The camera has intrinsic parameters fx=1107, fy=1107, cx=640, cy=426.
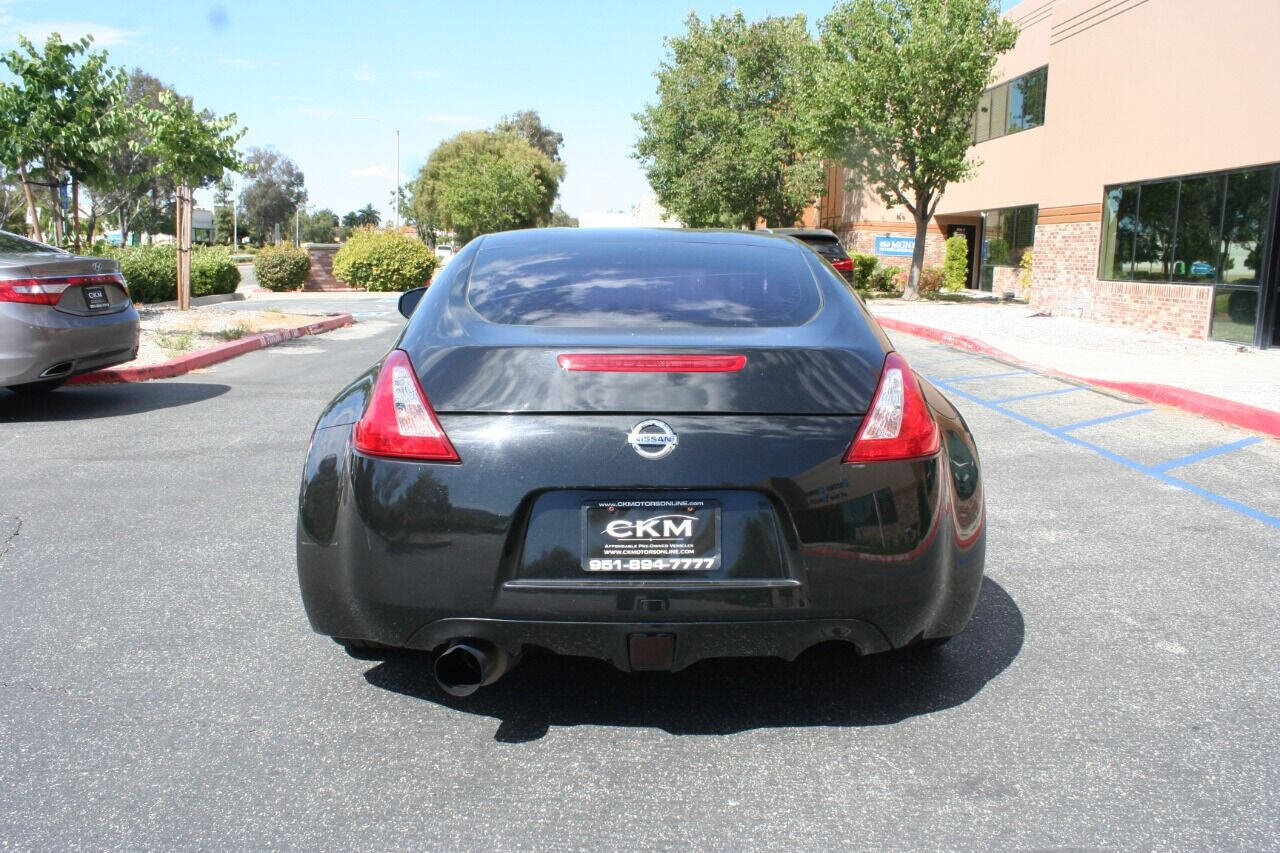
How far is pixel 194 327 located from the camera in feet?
51.6

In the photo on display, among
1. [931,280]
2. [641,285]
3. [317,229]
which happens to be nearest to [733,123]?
[931,280]

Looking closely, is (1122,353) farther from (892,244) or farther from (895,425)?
(892,244)

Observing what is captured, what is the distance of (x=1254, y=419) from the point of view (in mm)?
9289

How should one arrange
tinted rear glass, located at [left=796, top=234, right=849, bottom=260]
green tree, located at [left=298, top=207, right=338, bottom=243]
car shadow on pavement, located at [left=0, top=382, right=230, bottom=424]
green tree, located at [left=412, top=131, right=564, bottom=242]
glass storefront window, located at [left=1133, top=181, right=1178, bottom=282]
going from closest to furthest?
car shadow on pavement, located at [left=0, top=382, right=230, bottom=424] < tinted rear glass, located at [left=796, top=234, right=849, bottom=260] < glass storefront window, located at [left=1133, top=181, right=1178, bottom=282] < green tree, located at [left=412, top=131, right=564, bottom=242] < green tree, located at [left=298, top=207, right=338, bottom=243]

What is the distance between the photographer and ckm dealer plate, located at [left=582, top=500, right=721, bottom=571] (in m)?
2.94

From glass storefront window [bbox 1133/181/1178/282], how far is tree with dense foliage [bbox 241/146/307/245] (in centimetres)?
8911

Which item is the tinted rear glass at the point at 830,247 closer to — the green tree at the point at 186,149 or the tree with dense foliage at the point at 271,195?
the green tree at the point at 186,149


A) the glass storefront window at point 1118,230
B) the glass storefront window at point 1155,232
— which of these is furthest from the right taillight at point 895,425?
the glass storefront window at point 1118,230

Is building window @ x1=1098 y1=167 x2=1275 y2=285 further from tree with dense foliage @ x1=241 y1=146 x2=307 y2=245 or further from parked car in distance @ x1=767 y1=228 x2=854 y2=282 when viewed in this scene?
tree with dense foliage @ x1=241 y1=146 x2=307 y2=245

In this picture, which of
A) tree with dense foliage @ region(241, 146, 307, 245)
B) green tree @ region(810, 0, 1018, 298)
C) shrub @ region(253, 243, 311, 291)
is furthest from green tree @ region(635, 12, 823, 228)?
tree with dense foliage @ region(241, 146, 307, 245)

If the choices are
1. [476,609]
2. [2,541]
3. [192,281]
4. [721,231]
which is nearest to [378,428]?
[476,609]

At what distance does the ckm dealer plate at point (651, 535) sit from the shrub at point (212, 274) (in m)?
25.2

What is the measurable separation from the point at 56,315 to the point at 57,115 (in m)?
9.76

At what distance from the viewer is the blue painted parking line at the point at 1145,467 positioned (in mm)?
6163
